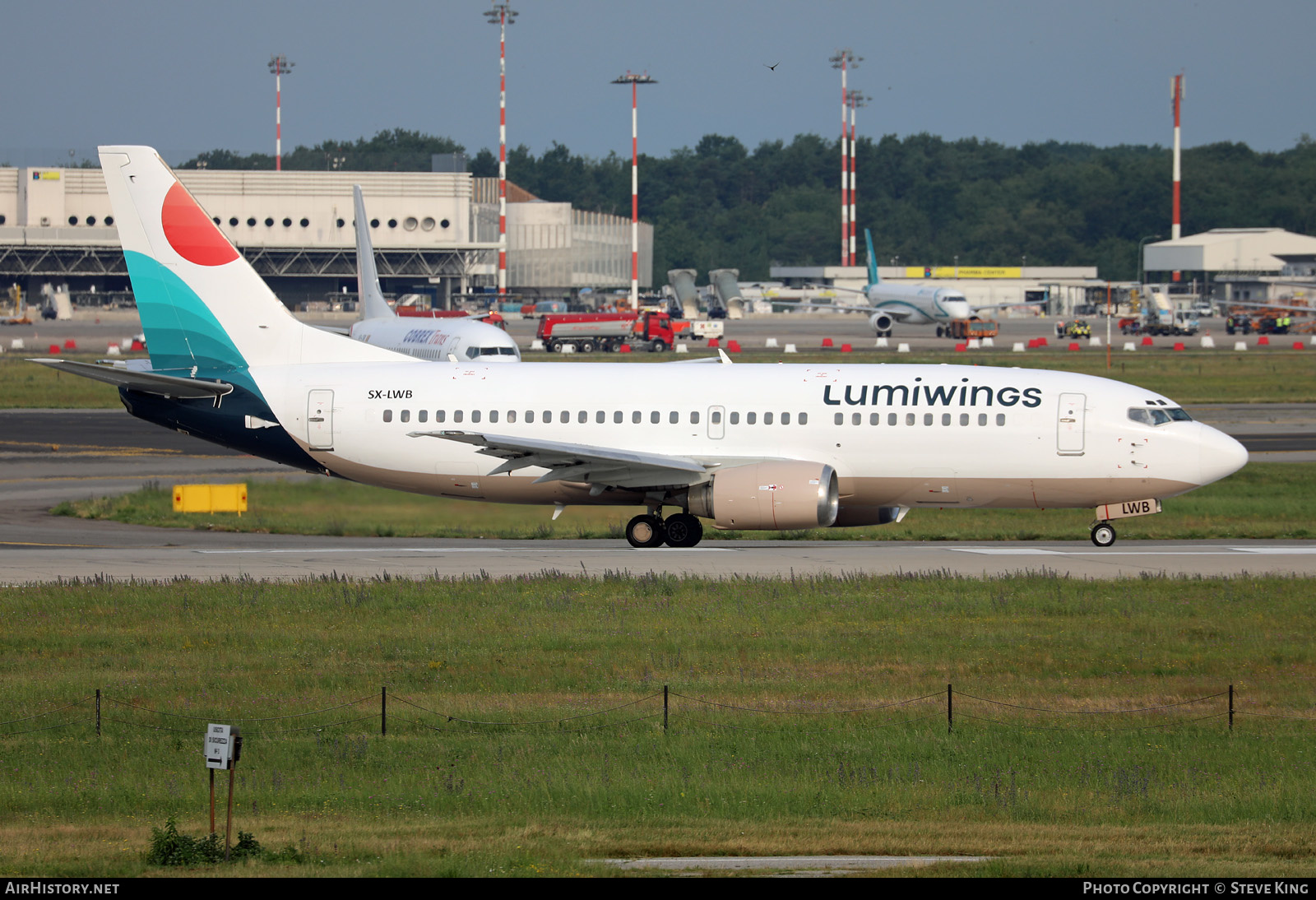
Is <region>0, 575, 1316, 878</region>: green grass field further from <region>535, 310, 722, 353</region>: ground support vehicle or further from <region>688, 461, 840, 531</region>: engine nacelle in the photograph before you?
<region>535, 310, 722, 353</region>: ground support vehicle

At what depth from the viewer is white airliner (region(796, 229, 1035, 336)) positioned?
129 metres

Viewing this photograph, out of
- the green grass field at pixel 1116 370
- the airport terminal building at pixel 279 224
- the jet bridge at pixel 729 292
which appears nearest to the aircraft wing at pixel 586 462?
the green grass field at pixel 1116 370

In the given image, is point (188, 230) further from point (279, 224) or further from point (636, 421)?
point (279, 224)

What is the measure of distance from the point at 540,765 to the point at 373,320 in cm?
5458

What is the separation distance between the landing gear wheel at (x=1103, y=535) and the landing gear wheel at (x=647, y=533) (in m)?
10.6

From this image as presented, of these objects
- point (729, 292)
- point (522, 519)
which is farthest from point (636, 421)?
point (729, 292)

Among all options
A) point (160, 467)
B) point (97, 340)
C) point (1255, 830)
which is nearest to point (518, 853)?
point (1255, 830)

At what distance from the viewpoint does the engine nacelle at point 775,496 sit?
3203cm

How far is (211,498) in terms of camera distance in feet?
132

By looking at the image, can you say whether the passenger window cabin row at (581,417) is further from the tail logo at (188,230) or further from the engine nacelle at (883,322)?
the engine nacelle at (883,322)

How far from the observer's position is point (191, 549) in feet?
116

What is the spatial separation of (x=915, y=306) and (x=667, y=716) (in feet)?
391

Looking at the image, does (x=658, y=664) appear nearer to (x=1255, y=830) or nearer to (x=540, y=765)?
(x=540, y=765)
